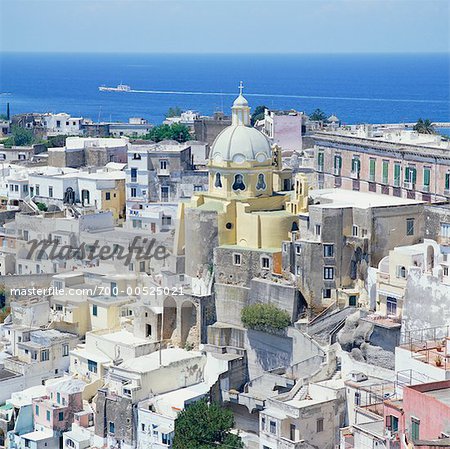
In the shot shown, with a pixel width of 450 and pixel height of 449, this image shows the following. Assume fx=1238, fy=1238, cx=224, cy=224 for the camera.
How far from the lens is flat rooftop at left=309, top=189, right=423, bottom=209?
41125mm

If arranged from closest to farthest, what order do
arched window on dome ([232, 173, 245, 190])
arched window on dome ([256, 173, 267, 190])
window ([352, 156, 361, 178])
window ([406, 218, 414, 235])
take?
window ([406, 218, 414, 235]) < arched window on dome ([232, 173, 245, 190]) < arched window on dome ([256, 173, 267, 190]) < window ([352, 156, 361, 178])

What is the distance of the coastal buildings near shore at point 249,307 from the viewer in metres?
34.9

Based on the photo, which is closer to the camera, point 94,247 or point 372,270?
point 372,270

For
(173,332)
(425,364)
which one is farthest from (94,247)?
(425,364)

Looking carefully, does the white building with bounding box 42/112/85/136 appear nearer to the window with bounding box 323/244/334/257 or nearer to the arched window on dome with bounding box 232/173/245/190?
the arched window on dome with bounding box 232/173/245/190

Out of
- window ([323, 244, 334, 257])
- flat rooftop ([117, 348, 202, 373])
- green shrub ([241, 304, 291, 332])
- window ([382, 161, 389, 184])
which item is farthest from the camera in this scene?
window ([382, 161, 389, 184])

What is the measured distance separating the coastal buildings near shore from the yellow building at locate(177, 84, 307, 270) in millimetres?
70

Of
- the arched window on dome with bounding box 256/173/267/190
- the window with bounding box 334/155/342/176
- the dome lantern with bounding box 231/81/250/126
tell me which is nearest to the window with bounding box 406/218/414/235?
the arched window on dome with bounding box 256/173/267/190

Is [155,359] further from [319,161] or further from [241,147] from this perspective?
[319,161]

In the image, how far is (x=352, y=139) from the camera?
50.2 meters

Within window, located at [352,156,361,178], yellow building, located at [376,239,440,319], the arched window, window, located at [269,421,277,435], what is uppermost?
window, located at [352,156,361,178]

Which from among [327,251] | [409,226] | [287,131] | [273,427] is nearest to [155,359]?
[273,427]

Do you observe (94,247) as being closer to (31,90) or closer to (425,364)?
(425,364)

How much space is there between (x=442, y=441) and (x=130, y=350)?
638 inches
